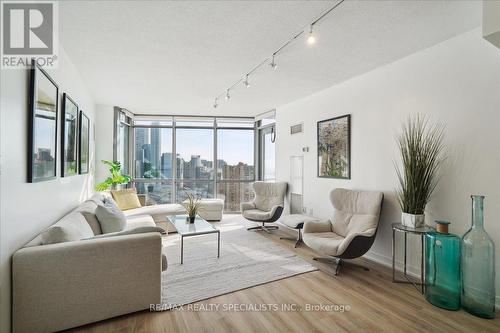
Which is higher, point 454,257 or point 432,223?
point 432,223

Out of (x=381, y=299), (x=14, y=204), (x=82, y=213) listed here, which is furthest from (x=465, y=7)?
(x=82, y=213)

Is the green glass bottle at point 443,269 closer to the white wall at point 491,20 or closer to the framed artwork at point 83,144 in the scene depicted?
the white wall at point 491,20

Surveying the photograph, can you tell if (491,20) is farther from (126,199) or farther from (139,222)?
(126,199)

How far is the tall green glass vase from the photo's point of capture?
7.30 feet

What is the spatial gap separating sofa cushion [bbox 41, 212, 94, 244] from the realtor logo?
1253 millimetres

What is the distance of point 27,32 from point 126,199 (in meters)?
3.39

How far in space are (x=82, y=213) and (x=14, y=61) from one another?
1.67 m

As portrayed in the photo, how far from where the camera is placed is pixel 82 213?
287 cm

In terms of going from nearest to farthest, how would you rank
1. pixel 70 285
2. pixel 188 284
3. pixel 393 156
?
1. pixel 70 285
2. pixel 188 284
3. pixel 393 156

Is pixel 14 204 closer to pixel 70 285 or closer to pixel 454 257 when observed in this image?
pixel 70 285

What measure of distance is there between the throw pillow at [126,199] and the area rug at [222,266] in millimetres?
1023

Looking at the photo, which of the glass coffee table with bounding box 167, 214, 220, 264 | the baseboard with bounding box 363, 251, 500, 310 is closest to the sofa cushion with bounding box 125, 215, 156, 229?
the glass coffee table with bounding box 167, 214, 220, 264

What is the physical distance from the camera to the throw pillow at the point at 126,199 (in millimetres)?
4824

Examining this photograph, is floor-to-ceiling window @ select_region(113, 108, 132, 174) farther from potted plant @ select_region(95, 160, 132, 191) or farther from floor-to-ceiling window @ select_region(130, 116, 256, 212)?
potted plant @ select_region(95, 160, 132, 191)
